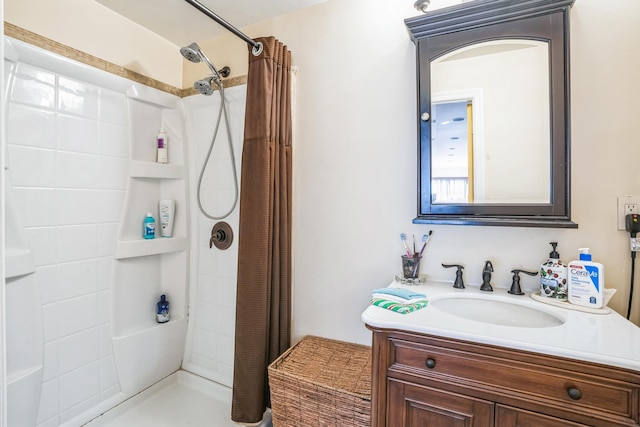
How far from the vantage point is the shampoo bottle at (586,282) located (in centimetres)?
102

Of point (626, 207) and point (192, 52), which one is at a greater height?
point (192, 52)

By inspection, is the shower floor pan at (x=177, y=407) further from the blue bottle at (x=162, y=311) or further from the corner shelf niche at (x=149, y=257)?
the blue bottle at (x=162, y=311)

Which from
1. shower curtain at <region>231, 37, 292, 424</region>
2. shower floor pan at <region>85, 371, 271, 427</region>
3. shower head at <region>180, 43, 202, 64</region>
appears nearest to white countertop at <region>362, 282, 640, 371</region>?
shower curtain at <region>231, 37, 292, 424</region>

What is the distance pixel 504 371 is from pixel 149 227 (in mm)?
1870

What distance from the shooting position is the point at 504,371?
0.84 m

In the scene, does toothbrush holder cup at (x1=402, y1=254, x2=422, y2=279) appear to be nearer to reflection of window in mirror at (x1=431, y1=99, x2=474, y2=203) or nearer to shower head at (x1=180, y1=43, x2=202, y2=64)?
reflection of window in mirror at (x1=431, y1=99, x2=474, y2=203)

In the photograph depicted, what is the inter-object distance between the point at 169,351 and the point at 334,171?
1.55 meters

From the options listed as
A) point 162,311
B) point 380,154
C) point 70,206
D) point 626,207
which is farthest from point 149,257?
point 626,207

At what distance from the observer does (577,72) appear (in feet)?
3.76

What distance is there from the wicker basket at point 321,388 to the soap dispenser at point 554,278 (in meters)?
0.78

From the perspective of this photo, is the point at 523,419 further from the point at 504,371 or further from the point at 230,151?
the point at 230,151

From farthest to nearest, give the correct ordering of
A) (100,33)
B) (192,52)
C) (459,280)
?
(100,33)
(192,52)
(459,280)

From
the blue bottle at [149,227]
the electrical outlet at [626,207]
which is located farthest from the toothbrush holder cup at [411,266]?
the blue bottle at [149,227]

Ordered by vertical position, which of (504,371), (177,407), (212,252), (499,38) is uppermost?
(499,38)
